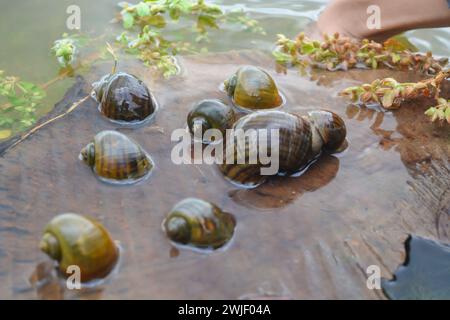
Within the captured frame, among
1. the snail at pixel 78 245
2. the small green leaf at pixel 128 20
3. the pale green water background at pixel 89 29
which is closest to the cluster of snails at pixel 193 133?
the snail at pixel 78 245

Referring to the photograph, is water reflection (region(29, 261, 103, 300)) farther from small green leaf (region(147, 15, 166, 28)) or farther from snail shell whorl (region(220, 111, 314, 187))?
small green leaf (region(147, 15, 166, 28))

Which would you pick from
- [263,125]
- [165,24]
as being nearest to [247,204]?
[263,125]

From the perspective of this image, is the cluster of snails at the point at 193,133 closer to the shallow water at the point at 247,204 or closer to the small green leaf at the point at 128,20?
the shallow water at the point at 247,204

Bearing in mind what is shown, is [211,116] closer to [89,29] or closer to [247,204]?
[247,204]

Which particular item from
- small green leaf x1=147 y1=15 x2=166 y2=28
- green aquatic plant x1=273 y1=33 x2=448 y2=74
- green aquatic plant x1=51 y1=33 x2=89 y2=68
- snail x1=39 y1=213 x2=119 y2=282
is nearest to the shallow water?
snail x1=39 y1=213 x2=119 y2=282

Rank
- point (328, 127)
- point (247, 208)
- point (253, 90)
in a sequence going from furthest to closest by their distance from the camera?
point (253, 90) < point (328, 127) < point (247, 208)

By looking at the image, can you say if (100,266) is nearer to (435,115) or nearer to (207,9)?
(435,115)
